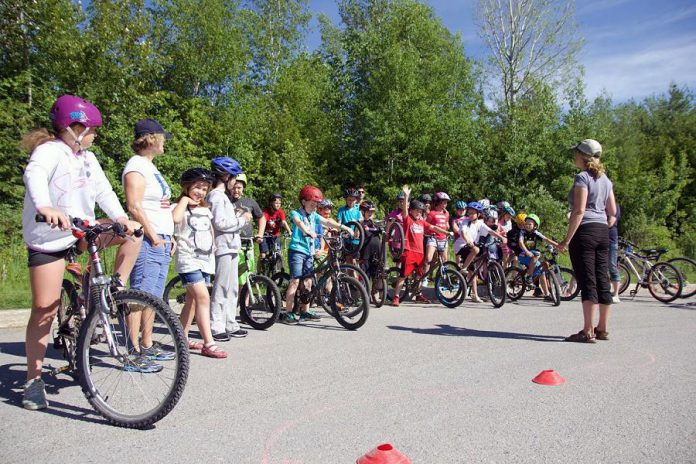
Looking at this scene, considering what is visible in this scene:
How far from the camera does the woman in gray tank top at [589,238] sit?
6.09 m

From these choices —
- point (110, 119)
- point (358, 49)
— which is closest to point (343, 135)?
point (358, 49)

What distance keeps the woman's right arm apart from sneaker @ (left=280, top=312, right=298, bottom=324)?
10.2 feet

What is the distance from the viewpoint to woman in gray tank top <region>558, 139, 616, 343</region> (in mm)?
6086

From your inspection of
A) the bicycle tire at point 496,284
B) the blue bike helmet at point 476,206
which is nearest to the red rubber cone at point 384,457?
the bicycle tire at point 496,284

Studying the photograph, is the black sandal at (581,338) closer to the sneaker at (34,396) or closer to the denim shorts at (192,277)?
the denim shorts at (192,277)

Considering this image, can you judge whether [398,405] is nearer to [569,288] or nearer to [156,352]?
[156,352]

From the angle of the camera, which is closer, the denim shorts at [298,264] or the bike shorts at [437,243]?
the denim shorts at [298,264]

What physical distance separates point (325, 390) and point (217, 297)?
6.87 ft

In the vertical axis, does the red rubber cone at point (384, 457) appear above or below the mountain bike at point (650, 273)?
below

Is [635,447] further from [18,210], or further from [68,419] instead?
[18,210]

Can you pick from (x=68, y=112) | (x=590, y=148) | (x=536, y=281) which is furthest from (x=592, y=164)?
(x=68, y=112)

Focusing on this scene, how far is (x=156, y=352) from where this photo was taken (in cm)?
376

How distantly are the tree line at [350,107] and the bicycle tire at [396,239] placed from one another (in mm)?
13767

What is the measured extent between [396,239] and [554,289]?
2.91 m
